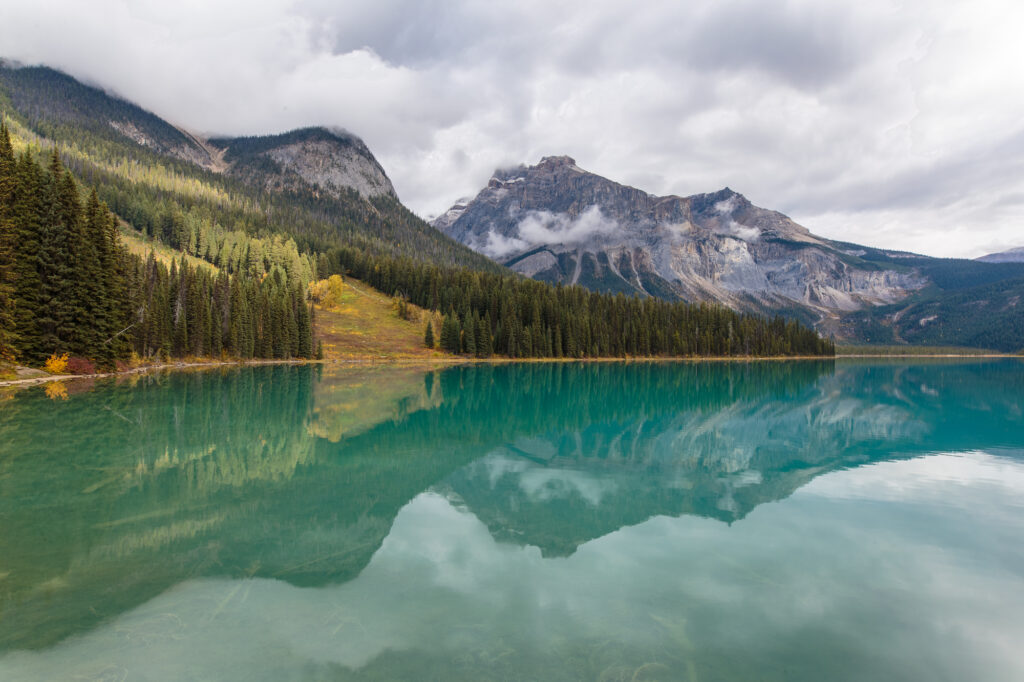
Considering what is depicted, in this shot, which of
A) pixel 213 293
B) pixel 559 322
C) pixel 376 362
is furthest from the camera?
pixel 559 322

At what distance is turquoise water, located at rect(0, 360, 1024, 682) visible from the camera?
723 centimetres

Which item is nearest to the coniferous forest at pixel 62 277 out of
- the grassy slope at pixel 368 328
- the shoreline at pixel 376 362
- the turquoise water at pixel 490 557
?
the shoreline at pixel 376 362

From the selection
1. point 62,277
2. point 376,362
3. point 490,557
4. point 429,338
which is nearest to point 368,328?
point 429,338

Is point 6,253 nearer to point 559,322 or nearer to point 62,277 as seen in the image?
point 62,277

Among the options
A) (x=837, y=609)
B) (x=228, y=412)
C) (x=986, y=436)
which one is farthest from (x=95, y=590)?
(x=986, y=436)

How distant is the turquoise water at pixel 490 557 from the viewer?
7227mm

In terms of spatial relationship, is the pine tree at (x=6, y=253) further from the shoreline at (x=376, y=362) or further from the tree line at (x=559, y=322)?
the tree line at (x=559, y=322)

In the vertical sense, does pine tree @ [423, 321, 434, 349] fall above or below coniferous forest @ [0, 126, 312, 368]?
below

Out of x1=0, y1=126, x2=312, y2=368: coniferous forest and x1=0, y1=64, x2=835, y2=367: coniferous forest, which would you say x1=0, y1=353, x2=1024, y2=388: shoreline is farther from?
x1=0, y1=126, x2=312, y2=368: coniferous forest

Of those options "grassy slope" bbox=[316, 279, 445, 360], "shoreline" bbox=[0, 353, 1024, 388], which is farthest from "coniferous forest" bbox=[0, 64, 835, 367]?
"grassy slope" bbox=[316, 279, 445, 360]

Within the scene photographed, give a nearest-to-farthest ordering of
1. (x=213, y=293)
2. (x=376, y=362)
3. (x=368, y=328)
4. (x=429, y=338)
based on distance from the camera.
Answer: (x=213, y=293), (x=376, y=362), (x=429, y=338), (x=368, y=328)

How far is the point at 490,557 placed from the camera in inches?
436

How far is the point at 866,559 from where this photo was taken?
36.9ft

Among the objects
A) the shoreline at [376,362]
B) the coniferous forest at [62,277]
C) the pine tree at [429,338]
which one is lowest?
the shoreline at [376,362]
